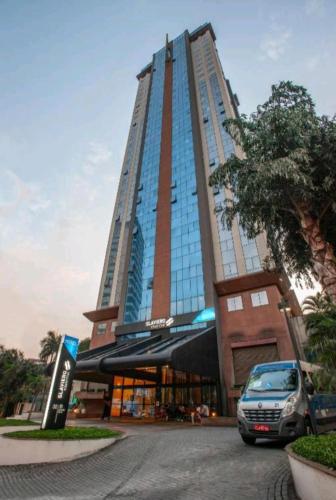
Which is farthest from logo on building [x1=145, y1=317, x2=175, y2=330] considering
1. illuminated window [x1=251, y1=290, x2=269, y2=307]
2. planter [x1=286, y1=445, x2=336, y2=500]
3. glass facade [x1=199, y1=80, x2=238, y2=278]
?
planter [x1=286, y1=445, x2=336, y2=500]

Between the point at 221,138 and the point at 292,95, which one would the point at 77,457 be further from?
the point at 221,138

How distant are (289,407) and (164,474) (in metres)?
4.03

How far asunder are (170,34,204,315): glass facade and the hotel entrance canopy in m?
4.33

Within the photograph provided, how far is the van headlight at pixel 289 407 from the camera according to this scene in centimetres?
769

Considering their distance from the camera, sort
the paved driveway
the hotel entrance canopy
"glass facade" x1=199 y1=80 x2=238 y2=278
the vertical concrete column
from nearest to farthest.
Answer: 1. the paved driveway
2. the hotel entrance canopy
3. "glass facade" x1=199 y1=80 x2=238 y2=278
4. the vertical concrete column

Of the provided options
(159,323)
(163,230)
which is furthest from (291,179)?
(163,230)

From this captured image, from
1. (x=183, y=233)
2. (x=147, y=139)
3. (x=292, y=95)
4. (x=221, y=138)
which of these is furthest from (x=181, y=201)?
(x=292, y=95)

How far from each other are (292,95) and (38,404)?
243 feet

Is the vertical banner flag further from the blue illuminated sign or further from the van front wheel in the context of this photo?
the blue illuminated sign

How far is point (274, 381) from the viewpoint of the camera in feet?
30.1

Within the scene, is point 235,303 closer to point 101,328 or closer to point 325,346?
point 325,346

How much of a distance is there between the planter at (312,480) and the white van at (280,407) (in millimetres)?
3082

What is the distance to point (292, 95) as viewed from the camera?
1384cm

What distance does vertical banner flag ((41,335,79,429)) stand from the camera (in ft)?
37.4
